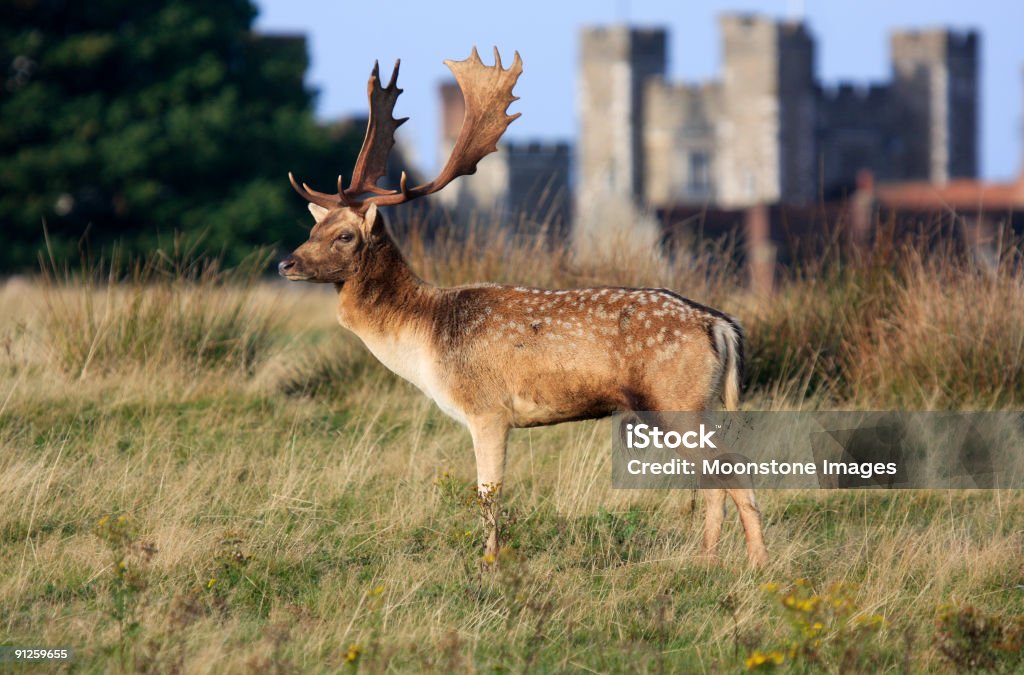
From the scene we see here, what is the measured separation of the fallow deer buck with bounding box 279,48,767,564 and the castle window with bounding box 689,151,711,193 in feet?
154

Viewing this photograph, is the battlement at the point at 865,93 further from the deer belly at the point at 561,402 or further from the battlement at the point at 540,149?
the deer belly at the point at 561,402

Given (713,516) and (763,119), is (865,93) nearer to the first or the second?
(763,119)

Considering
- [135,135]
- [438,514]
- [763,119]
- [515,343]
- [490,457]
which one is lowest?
[763,119]

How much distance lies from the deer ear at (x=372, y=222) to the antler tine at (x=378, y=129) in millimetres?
353

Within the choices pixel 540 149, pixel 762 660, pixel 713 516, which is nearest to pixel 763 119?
pixel 540 149

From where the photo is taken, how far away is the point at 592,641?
4.95 metres

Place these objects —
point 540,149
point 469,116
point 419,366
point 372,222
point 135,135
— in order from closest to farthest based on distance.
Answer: point 419,366
point 372,222
point 469,116
point 135,135
point 540,149

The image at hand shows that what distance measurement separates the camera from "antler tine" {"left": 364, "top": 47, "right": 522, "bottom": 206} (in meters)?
6.68

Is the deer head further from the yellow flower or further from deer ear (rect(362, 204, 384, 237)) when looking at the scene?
the yellow flower

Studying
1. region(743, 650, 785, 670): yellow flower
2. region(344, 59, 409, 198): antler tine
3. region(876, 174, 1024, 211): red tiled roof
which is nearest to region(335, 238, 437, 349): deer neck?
region(344, 59, 409, 198): antler tine

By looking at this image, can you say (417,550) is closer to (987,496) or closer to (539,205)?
(987,496)

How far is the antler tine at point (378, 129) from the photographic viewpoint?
6602mm

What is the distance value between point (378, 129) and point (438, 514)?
1.96 meters

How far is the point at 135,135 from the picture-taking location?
2506cm
